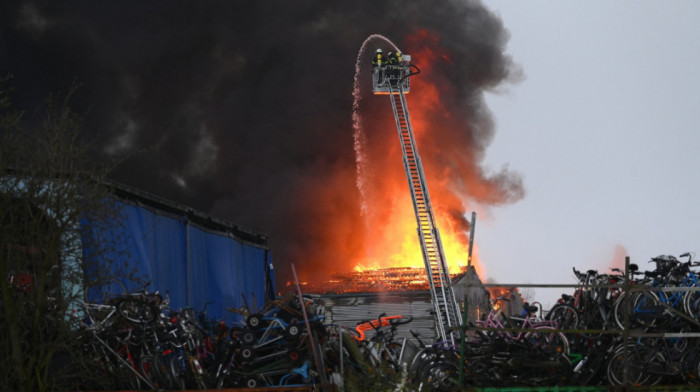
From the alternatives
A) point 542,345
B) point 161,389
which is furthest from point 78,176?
point 542,345

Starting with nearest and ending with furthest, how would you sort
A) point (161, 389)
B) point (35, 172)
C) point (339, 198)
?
point (35, 172) → point (161, 389) → point (339, 198)

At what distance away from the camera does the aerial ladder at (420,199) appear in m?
30.7

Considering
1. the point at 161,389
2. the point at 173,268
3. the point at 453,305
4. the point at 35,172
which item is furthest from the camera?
the point at 453,305

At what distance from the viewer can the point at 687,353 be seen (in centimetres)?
1305

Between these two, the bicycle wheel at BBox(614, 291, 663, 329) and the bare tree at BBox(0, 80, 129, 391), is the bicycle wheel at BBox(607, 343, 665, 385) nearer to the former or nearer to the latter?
the bicycle wheel at BBox(614, 291, 663, 329)

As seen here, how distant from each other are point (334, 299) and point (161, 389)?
2087 cm

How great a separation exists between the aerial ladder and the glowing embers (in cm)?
213

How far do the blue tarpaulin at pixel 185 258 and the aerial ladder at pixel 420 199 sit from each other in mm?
6658

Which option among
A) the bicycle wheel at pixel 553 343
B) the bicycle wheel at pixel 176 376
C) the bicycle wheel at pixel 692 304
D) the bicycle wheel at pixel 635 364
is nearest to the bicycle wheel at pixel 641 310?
the bicycle wheel at pixel 692 304

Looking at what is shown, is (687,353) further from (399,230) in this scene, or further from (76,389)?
(399,230)

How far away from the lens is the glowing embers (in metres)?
36.6

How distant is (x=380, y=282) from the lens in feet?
124

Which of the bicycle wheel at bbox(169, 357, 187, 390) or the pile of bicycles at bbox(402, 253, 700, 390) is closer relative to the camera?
the pile of bicycles at bbox(402, 253, 700, 390)

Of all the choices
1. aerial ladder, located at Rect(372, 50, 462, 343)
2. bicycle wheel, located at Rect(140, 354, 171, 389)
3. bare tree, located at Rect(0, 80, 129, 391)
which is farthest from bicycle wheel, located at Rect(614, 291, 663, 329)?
aerial ladder, located at Rect(372, 50, 462, 343)
